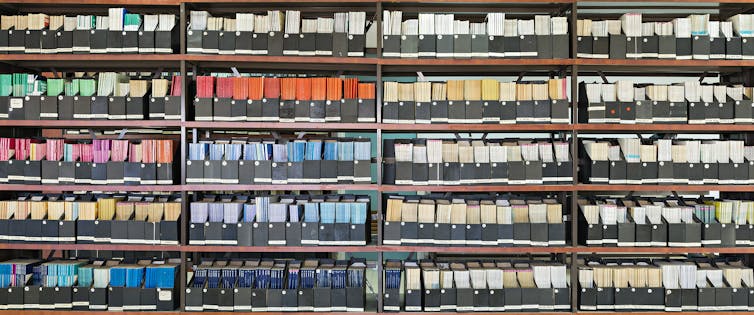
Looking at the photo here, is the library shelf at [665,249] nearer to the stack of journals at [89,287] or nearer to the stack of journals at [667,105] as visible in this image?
the stack of journals at [667,105]

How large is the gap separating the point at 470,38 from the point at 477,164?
0.75 m

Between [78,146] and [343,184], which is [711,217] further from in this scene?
[78,146]

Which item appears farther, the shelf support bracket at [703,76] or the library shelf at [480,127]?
the shelf support bracket at [703,76]

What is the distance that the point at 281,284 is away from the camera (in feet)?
11.5

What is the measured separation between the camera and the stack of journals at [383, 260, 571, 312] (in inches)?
136

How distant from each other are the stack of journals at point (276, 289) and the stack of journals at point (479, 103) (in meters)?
1.01

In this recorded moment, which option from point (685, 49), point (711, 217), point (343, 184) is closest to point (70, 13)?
point (343, 184)

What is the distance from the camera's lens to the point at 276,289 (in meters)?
3.47

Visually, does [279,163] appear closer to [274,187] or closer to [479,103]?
[274,187]

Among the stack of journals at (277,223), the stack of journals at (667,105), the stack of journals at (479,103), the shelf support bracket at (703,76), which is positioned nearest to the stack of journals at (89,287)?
the stack of journals at (277,223)

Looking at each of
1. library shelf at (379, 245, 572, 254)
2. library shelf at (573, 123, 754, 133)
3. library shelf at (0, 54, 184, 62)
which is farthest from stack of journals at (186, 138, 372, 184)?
library shelf at (573, 123, 754, 133)

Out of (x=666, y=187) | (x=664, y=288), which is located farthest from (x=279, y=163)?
(x=664, y=288)

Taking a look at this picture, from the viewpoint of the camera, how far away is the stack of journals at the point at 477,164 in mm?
3473

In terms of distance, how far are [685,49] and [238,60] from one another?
8.76 ft
